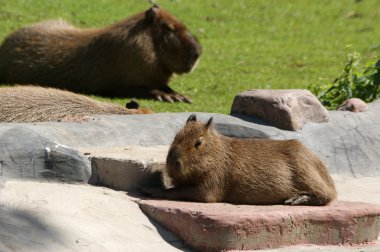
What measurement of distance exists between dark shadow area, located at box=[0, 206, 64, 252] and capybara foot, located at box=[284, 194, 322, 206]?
1.80m

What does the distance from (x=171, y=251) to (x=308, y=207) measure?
1109mm

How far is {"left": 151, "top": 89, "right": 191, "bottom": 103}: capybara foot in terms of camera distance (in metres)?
10.9

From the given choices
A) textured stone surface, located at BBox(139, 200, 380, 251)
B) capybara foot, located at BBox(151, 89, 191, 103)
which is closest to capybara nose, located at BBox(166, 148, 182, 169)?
textured stone surface, located at BBox(139, 200, 380, 251)

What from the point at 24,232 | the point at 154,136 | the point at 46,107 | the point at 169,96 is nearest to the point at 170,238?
the point at 24,232

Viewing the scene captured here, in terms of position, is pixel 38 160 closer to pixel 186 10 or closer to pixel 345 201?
pixel 345 201

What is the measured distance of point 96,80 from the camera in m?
11.3

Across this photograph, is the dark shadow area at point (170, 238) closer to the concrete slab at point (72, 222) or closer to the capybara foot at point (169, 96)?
the concrete slab at point (72, 222)

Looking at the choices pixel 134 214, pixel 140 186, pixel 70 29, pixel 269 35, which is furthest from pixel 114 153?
pixel 269 35

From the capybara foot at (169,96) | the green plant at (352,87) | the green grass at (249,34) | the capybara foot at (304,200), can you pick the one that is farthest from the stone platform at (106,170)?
the capybara foot at (169,96)

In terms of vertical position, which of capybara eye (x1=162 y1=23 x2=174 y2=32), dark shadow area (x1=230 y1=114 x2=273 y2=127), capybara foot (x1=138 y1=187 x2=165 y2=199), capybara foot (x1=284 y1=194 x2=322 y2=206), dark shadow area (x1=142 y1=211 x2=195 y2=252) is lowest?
dark shadow area (x1=142 y1=211 x2=195 y2=252)

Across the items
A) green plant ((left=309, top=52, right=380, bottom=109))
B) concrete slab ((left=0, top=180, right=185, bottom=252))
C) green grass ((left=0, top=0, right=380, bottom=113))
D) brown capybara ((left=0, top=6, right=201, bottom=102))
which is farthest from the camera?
green grass ((left=0, top=0, right=380, bottom=113))

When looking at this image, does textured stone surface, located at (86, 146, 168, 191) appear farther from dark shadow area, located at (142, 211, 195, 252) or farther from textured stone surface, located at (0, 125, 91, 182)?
dark shadow area, located at (142, 211, 195, 252)

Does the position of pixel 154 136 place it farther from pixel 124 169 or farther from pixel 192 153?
pixel 192 153

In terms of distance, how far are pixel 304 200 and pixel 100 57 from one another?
5.26 meters
